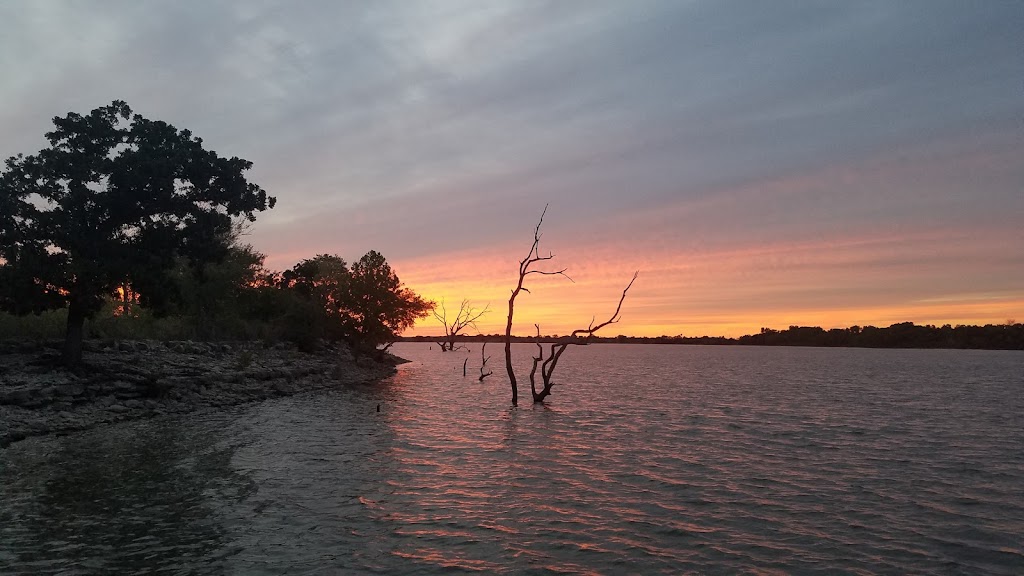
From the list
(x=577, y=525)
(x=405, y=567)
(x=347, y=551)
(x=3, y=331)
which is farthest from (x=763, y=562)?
(x=3, y=331)

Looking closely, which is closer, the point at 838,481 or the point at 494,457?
the point at 838,481

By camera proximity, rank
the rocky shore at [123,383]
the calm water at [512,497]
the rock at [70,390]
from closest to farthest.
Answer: the calm water at [512,497] < the rocky shore at [123,383] < the rock at [70,390]

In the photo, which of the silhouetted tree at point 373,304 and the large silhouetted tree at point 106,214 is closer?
the large silhouetted tree at point 106,214

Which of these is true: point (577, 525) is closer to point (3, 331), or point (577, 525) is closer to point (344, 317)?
point (3, 331)

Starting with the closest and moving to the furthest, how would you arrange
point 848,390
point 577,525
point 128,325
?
point 577,525
point 128,325
point 848,390

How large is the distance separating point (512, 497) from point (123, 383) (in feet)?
93.5

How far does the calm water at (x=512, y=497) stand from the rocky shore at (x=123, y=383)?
7.62 ft

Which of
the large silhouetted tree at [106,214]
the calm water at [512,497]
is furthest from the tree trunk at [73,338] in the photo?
the calm water at [512,497]

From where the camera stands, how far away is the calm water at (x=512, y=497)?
43.6 ft

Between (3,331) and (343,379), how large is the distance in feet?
104

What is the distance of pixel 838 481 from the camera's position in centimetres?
2138

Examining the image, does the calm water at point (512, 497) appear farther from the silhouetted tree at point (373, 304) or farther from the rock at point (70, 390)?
the silhouetted tree at point (373, 304)

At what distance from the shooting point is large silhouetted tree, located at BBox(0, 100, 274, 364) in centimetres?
3328

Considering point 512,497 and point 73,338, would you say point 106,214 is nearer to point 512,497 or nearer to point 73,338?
point 73,338
